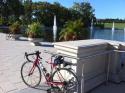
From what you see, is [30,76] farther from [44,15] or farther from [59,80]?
[44,15]

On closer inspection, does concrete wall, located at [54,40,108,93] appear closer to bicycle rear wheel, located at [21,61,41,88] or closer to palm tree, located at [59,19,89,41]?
bicycle rear wheel, located at [21,61,41,88]

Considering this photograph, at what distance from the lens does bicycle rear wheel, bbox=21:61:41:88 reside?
6.42 m

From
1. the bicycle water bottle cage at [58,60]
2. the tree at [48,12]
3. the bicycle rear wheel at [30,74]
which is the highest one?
the tree at [48,12]

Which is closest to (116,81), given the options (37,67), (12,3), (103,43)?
(103,43)

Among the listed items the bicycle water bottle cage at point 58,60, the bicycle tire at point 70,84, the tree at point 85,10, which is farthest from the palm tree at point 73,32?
the tree at point 85,10

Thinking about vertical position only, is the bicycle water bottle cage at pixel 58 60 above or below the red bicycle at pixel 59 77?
above

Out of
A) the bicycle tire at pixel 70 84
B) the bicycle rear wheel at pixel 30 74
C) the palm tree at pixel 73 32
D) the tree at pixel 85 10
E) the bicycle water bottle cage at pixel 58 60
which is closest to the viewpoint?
the bicycle tire at pixel 70 84

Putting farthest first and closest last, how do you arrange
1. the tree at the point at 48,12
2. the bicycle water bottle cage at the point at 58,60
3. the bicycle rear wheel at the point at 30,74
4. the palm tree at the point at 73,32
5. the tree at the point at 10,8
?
the tree at the point at 48,12
the tree at the point at 10,8
the palm tree at the point at 73,32
the bicycle rear wheel at the point at 30,74
the bicycle water bottle cage at the point at 58,60

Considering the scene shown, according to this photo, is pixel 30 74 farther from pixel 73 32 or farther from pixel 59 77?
pixel 73 32

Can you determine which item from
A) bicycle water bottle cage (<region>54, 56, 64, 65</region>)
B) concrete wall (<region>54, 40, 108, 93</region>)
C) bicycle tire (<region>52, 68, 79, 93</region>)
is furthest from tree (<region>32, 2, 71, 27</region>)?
bicycle tire (<region>52, 68, 79, 93</region>)

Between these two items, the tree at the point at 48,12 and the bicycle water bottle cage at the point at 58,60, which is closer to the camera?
the bicycle water bottle cage at the point at 58,60

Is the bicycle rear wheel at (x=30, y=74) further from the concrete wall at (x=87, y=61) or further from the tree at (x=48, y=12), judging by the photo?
the tree at (x=48, y=12)

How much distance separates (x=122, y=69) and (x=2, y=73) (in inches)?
128

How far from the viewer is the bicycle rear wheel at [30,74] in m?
6.42
